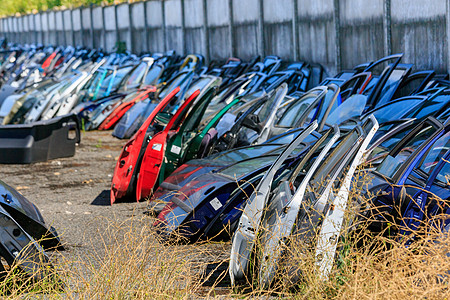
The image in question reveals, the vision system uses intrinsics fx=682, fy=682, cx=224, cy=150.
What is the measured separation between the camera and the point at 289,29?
56.7 feet

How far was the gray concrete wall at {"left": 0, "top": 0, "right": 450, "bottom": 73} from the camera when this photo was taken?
12.0 m

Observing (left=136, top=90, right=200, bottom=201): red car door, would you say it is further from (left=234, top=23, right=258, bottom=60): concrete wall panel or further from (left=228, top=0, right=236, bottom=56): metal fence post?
(left=228, top=0, right=236, bottom=56): metal fence post

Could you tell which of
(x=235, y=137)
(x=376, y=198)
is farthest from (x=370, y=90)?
(x=376, y=198)

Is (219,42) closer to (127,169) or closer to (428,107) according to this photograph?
(127,169)

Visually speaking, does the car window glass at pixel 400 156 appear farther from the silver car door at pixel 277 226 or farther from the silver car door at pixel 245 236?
the silver car door at pixel 245 236

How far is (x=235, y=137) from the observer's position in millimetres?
9625

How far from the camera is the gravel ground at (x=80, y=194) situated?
6993 millimetres

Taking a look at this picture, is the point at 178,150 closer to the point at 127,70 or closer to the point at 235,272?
the point at 235,272

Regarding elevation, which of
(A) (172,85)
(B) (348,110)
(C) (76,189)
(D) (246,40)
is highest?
(D) (246,40)

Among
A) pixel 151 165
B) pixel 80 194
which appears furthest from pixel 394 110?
pixel 80 194

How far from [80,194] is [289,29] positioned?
9028mm

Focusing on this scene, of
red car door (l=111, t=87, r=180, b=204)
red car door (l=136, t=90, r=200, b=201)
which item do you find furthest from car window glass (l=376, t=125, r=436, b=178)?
red car door (l=111, t=87, r=180, b=204)

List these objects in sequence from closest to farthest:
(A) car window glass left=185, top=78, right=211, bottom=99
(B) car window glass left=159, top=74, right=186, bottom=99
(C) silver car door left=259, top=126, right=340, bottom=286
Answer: (C) silver car door left=259, top=126, right=340, bottom=286
(A) car window glass left=185, top=78, right=211, bottom=99
(B) car window glass left=159, top=74, right=186, bottom=99

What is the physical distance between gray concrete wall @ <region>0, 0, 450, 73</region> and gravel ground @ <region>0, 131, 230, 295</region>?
5285 millimetres
